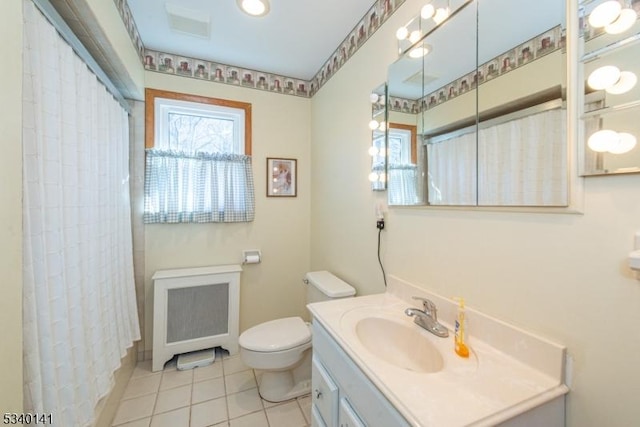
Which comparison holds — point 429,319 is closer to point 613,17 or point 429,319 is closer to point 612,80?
point 612,80

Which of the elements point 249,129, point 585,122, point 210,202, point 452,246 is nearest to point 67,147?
point 210,202

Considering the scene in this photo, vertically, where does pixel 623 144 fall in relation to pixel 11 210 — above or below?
above

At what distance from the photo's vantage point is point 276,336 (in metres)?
1.69

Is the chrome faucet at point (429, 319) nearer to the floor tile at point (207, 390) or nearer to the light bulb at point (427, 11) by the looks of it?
the light bulb at point (427, 11)

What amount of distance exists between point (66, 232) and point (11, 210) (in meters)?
0.40

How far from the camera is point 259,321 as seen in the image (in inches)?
95.3

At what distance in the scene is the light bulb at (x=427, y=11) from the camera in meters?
1.16

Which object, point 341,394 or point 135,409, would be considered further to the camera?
point 135,409

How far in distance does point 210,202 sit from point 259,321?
1.19 metres

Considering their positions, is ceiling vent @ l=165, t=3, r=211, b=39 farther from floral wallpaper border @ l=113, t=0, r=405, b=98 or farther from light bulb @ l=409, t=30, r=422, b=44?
light bulb @ l=409, t=30, r=422, b=44

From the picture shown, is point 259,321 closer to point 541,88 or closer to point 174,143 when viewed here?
point 174,143

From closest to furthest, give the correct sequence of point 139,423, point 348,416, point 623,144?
point 623,144 → point 348,416 → point 139,423

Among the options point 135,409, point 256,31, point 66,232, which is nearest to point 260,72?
point 256,31

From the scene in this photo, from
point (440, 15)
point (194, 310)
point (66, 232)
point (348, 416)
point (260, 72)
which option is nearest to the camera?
point (348, 416)
